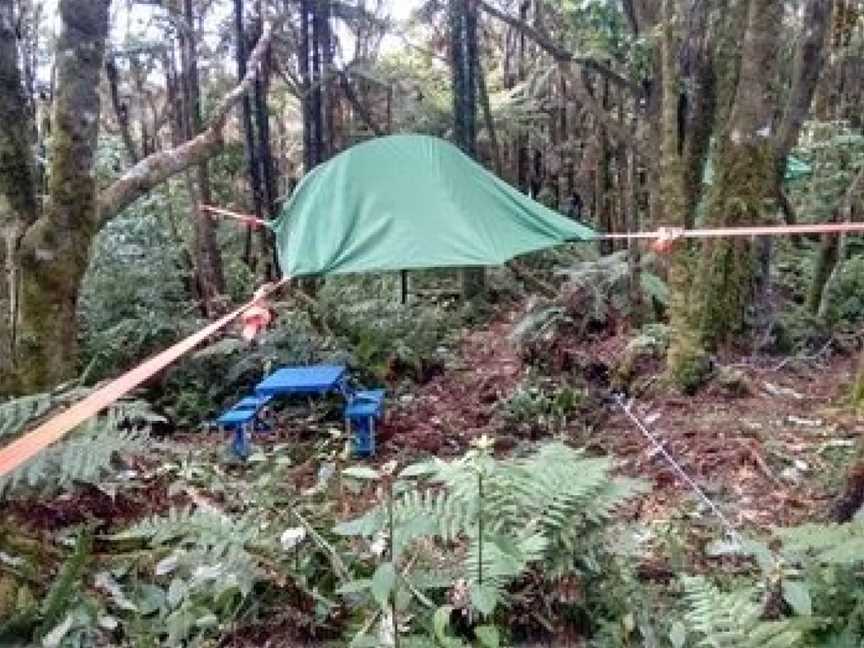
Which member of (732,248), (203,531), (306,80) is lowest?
(203,531)

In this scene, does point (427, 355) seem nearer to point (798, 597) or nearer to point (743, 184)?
point (743, 184)

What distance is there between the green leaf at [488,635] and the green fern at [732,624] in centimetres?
36

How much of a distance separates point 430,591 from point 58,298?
1.71m

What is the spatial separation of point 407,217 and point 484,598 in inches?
140

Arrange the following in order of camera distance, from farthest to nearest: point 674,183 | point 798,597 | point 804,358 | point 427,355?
point 427,355, point 674,183, point 804,358, point 798,597

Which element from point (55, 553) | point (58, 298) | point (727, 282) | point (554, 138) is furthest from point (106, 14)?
point (554, 138)

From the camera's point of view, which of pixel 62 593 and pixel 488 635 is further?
pixel 62 593

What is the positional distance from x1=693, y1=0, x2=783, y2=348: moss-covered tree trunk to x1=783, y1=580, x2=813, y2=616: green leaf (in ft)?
8.92

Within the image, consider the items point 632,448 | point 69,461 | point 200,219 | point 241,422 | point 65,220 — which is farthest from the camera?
point 200,219

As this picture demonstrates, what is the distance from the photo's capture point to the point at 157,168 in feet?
11.0

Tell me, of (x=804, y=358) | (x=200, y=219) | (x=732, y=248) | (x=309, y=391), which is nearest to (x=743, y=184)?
(x=732, y=248)

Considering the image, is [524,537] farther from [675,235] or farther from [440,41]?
[440,41]

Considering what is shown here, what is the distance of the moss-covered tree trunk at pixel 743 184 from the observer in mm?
4117

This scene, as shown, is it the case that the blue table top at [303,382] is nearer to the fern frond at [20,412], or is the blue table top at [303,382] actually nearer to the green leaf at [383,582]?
the fern frond at [20,412]
